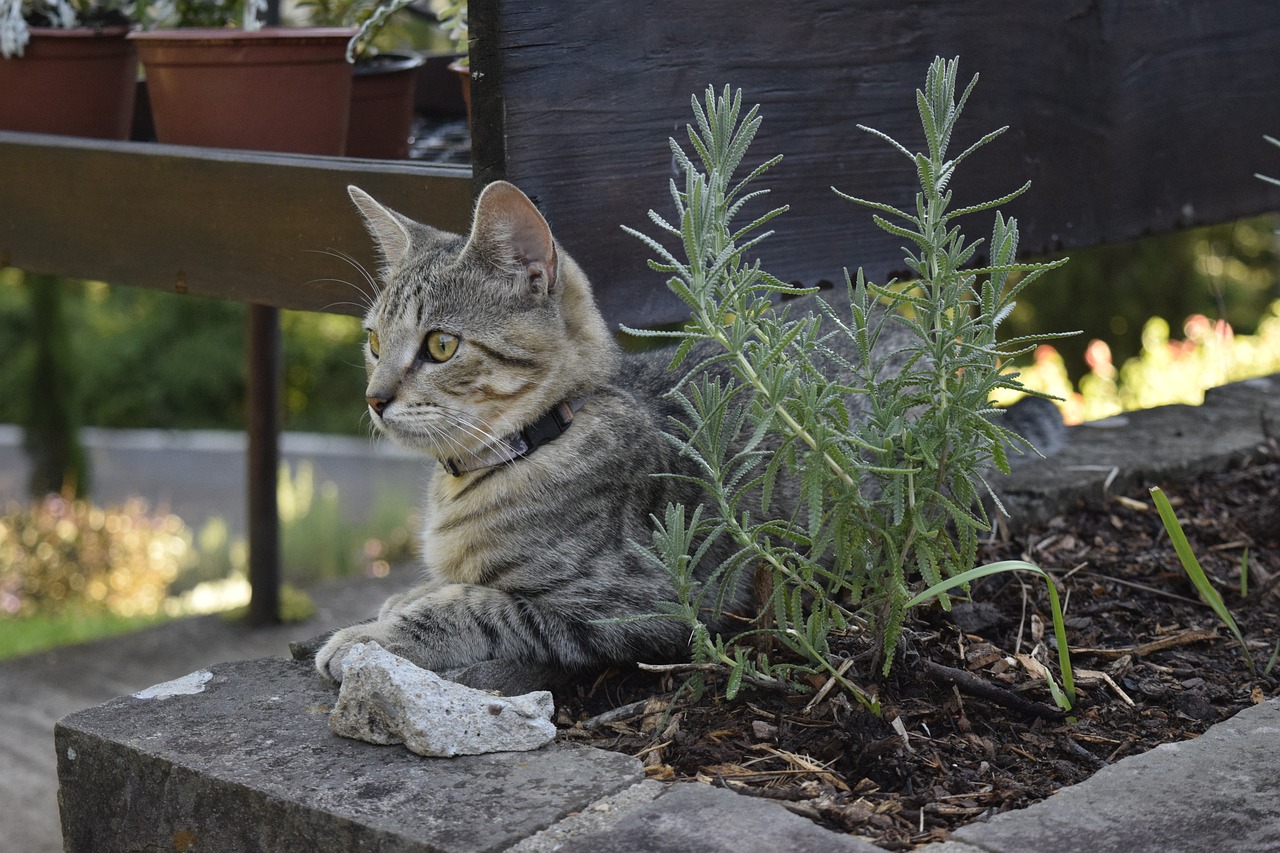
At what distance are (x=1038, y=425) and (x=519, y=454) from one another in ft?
5.30

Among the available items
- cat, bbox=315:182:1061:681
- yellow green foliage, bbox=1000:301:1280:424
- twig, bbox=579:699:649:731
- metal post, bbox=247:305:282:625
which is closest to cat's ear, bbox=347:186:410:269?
cat, bbox=315:182:1061:681

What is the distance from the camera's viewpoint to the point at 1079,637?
2355mm

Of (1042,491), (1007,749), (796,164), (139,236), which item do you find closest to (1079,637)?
(1007,749)

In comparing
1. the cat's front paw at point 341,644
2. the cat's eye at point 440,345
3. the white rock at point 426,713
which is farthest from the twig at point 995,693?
the cat's eye at point 440,345

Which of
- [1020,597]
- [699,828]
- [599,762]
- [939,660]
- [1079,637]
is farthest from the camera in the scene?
[1020,597]

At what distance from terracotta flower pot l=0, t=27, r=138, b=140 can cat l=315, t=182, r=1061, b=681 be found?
1348 millimetres

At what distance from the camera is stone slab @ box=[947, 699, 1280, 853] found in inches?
63.8

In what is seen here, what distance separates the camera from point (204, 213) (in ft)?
9.50

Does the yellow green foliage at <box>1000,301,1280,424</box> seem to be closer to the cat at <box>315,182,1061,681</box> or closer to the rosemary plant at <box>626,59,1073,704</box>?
the cat at <box>315,182,1061,681</box>

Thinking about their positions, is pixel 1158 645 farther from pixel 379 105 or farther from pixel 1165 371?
pixel 1165 371

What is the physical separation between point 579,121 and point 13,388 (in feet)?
35.6

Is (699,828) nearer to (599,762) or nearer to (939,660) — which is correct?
(599,762)

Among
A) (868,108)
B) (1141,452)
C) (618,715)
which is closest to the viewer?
(618,715)

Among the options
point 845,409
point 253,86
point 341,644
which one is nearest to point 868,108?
point 845,409
